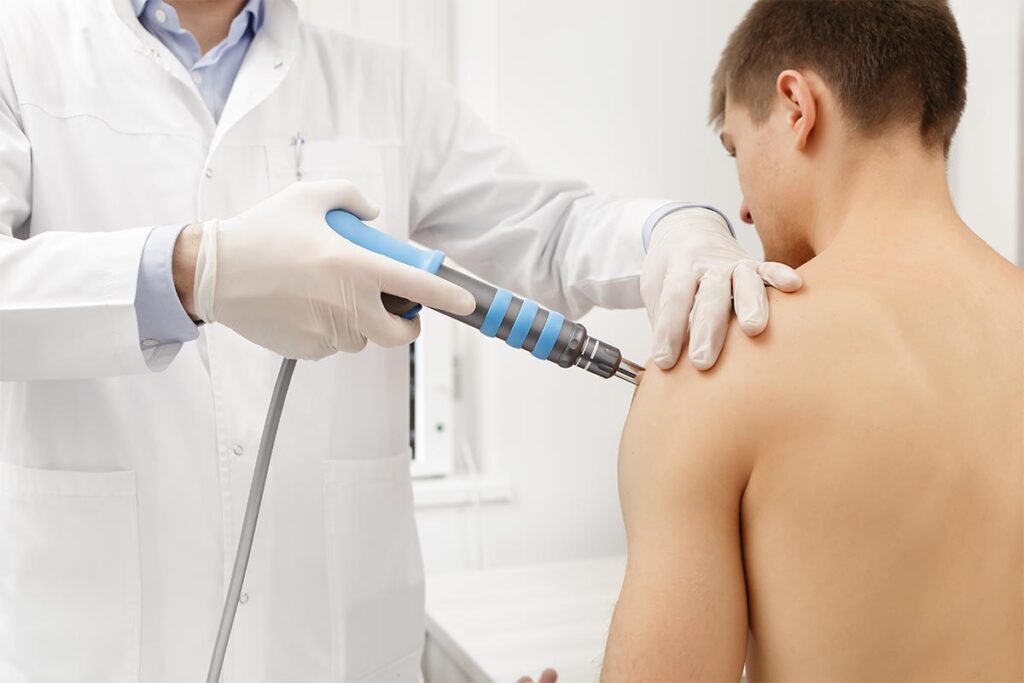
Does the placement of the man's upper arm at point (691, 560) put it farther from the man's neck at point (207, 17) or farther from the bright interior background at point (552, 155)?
the bright interior background at point (552, 155)

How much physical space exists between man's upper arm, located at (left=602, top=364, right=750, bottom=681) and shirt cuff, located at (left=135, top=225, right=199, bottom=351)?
1.60 feet

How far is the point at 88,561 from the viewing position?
1102 millimetres

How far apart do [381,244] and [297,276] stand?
10 centimetres

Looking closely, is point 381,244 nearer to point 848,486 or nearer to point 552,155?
point 848,486

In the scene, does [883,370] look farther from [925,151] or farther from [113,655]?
[113,655]

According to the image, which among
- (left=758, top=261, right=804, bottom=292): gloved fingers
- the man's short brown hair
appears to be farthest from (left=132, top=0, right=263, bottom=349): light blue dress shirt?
the man's short brown hair

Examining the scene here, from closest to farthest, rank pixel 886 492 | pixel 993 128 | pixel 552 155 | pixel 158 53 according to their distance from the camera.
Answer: pixel 886 492
pixel 158 53
pixel 993 128
pixel 552 155

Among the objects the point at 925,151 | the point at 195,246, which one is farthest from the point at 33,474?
the point at 925,151

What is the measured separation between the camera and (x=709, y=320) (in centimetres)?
86

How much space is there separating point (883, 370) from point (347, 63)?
892 mm

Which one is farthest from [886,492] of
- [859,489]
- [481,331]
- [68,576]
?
[68,576]

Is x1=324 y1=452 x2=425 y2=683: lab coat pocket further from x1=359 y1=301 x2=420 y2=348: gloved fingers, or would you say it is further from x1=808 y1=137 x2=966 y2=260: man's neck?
x1=808 y1=137 x2=966 y2=260: man's neck

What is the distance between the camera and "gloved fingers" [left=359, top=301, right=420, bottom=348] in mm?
979

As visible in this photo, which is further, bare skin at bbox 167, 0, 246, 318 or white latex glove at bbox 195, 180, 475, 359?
bare skin at bbox 167, 0, 246, 318
